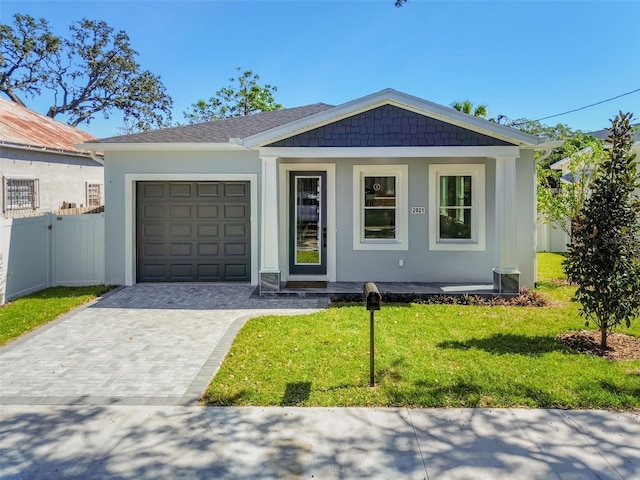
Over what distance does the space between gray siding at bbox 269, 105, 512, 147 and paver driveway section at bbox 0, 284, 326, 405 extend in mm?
3125

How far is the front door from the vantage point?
10.6 m

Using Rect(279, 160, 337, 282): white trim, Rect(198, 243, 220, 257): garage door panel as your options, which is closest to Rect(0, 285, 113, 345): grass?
Rect(198, 243, 220, 257): garage door panel

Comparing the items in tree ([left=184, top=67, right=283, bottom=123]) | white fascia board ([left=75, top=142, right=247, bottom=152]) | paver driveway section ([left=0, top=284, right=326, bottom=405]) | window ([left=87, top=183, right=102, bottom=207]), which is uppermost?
tree ([left=184, top=67, right=283, bottom=123])

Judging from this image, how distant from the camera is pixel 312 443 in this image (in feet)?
12.6

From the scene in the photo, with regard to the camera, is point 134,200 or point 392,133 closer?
point 392,133

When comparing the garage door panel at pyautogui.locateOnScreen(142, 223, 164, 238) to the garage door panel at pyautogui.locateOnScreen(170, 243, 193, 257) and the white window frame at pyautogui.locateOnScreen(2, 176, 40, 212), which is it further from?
the white window frame at pyautogui.locateOnScreen(2, 176, 40, 212)

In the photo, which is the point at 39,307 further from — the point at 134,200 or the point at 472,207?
the point at 472,207

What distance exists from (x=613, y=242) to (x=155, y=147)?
28.4ft

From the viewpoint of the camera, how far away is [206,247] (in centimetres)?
1095

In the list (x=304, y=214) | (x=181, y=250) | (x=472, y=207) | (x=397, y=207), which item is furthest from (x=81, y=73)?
(x=472, y=207)

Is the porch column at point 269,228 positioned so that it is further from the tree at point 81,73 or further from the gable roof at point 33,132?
the tree at point 81,73

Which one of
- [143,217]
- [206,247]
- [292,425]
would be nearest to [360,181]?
[206,247]

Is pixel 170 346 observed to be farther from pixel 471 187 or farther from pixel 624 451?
pixel 471 187

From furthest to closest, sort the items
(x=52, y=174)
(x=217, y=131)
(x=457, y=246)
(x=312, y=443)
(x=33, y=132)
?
(x=33, y=132) → (x=52, y=174) → (x=217, y=131) → (x=457, y=246) → (x=312, y=443)
